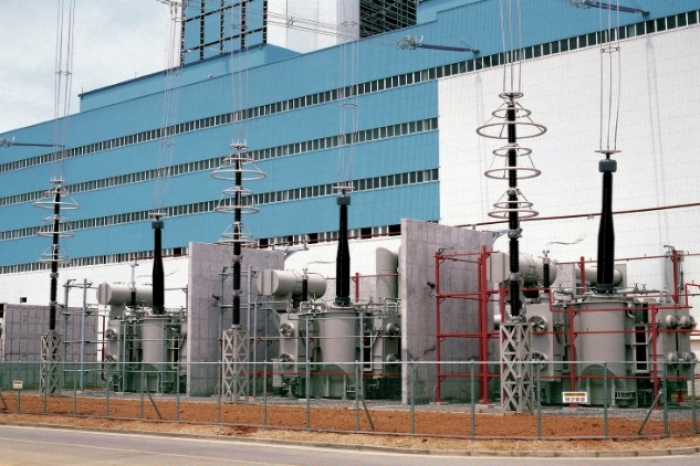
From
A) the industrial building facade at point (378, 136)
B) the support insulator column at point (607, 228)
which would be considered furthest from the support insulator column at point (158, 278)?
the support insulator column at point (607, 228)

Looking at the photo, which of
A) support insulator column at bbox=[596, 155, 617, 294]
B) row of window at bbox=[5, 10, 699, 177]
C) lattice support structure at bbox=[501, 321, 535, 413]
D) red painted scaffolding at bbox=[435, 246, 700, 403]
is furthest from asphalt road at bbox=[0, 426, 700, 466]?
row of window at bbox=[5, 10, 699, 177]

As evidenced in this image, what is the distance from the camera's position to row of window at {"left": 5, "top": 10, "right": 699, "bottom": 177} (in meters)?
55.2

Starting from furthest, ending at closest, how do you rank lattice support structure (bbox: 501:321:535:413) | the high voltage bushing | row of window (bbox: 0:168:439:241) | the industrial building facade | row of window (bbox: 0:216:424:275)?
row of window (bbox: 0:216:424:275) < row of window (bbox: 0:168:439:241) < the industrial building facade < the high voltage bushing < lattice support structure (bbox: 501:321:535:413)

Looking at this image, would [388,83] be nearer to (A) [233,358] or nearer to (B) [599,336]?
(A) [233,358]

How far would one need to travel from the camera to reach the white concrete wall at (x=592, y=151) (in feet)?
172

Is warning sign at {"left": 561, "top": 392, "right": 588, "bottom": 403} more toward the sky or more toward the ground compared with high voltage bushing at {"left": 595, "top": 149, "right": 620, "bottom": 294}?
more toward the ground

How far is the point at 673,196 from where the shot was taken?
52.6 m

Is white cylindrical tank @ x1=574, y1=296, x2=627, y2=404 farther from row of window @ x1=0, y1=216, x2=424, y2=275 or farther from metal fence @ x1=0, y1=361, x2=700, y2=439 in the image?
row of window @ x1=0, y1=216, x2=424, y2=275

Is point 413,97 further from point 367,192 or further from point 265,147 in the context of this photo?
point 265,147

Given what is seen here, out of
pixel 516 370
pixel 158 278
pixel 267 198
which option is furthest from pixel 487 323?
pixel 267 198

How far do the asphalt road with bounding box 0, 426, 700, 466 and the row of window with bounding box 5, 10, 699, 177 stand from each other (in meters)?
23.7

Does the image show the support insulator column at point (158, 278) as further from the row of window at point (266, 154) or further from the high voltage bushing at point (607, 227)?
the high voltage bushing at point (607, 227)

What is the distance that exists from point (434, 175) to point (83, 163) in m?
40.3

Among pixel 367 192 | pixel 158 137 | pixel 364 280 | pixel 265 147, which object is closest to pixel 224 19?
pixel 158 137
